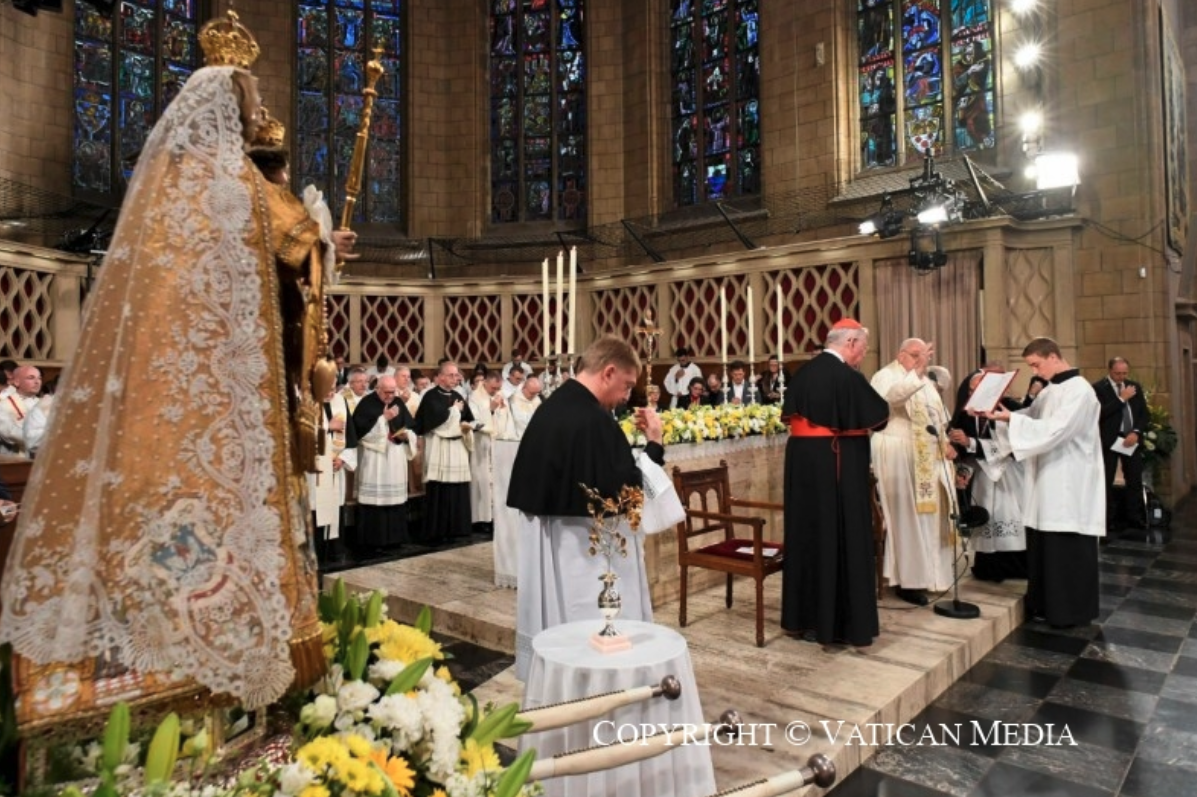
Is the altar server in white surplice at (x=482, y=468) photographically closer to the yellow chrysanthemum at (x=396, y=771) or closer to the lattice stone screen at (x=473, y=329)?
the lattice stone screen at (x=473, y=329)

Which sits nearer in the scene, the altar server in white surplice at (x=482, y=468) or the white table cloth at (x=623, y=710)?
the white table cloth at (x=623, y=710)

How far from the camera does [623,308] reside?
13.0 m

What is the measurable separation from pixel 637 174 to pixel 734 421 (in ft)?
30.7

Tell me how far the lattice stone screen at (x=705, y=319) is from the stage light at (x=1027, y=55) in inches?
186

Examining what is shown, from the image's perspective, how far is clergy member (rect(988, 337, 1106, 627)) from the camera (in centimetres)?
489

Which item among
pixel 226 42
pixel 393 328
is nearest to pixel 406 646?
pixel 226 42

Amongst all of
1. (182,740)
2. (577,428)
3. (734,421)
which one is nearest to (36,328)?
(734,421)

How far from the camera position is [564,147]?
15312 millimetres

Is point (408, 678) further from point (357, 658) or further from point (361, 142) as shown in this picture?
point (361, 142)

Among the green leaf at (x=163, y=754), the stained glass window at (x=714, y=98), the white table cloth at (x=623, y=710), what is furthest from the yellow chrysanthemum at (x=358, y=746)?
the stained glass window at (x=714, y=98)

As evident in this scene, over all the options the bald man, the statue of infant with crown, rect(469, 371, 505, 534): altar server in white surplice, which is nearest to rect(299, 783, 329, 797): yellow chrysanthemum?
the statue of infant with crown

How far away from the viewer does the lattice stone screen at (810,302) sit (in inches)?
409

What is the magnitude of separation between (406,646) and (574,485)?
4.81ft

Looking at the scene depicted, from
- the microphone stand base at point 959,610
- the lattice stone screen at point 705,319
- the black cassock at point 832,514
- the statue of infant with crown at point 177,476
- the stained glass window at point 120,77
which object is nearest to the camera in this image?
the statue of infant with crown at point 177,476
